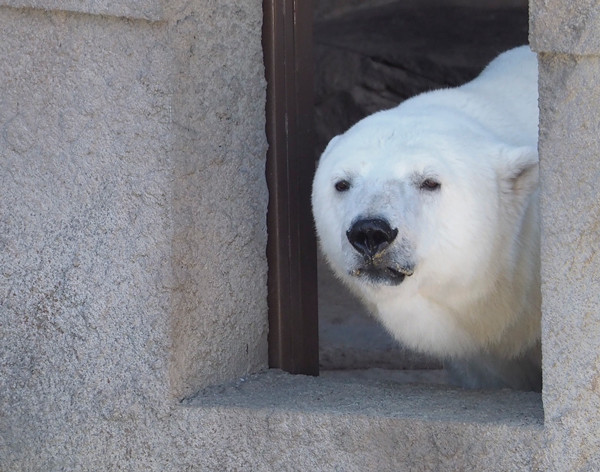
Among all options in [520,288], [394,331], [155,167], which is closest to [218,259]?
[155,167]

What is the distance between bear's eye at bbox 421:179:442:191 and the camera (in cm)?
265

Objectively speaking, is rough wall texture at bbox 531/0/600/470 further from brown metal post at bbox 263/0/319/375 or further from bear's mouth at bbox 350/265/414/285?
brown metal post at bbox 263/0/319/375

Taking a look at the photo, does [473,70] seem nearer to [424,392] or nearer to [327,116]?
[327,116]

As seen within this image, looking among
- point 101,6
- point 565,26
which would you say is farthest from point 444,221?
point 101,6

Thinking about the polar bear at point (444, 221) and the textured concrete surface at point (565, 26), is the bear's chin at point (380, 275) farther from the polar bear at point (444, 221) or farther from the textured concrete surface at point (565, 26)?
the textured concrete surface at point (565, 26)

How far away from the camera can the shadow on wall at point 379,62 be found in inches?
191

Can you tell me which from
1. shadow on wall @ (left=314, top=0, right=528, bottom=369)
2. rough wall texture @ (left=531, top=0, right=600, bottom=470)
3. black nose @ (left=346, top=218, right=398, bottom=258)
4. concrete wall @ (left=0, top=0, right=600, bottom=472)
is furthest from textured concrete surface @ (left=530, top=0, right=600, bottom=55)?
shadow on wall @ (left=314, top=0, right=528, bottom=369)

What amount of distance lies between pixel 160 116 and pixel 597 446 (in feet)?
4.06

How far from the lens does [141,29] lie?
A: 8.46 feet

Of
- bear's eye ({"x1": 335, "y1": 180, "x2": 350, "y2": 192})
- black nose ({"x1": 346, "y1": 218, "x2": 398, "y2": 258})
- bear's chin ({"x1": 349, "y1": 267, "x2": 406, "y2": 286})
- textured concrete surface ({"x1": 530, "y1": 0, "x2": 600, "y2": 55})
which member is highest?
textured concrete surface ({"x1": 530, "y1": 0, "x2": 600, "y2": 55})

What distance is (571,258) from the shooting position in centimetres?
211

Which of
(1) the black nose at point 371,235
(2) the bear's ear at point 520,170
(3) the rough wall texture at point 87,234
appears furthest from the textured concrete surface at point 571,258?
(3) the rough wall texture at point 87,234

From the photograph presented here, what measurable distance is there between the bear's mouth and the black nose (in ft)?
0.20

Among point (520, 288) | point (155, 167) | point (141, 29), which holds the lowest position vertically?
point (520, 288)
